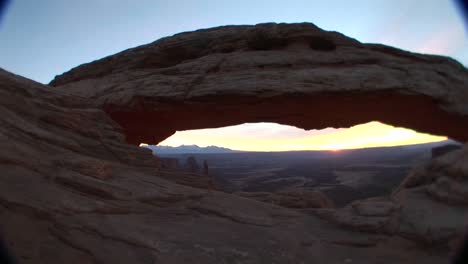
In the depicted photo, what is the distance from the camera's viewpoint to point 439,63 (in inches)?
543

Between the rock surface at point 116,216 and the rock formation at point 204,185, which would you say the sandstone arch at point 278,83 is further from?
the rock surface at point 116,216

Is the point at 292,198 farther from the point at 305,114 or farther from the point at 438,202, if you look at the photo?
the point at 438,202

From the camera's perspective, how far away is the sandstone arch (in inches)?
504

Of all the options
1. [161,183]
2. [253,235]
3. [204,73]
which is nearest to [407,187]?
[253,235]

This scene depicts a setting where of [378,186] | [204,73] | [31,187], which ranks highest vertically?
[204,73]

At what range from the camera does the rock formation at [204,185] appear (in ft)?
18.2

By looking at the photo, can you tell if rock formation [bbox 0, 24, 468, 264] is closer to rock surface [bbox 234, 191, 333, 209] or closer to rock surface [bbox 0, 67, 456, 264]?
rock surface [bbox 0, 67, 456, 264]

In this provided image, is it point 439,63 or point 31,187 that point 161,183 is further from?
point 439,63

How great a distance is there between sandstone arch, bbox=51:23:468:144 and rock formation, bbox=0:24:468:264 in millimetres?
68

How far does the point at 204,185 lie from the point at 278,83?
20.1 ft

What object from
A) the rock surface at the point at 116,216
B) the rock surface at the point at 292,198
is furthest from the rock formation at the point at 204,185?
the rock surface at the point at 292,198

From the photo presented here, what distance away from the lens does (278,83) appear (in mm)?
12930

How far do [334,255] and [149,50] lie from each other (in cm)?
1400

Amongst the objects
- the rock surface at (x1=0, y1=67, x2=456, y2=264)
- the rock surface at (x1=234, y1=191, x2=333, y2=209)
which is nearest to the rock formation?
the rock surface at (x1=0, y1=67, x2=456, y2=264)
